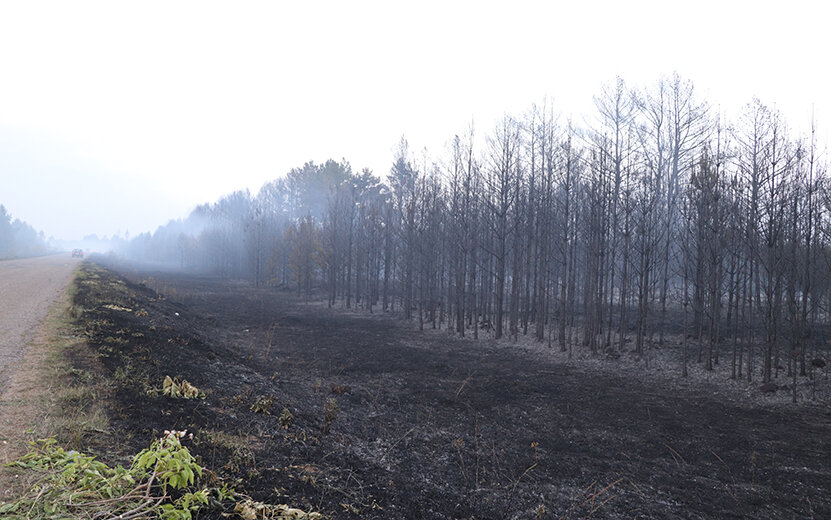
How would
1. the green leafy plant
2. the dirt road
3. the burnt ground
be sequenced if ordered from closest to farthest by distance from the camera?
the green leafy plant < the burnt ground < the dirt road

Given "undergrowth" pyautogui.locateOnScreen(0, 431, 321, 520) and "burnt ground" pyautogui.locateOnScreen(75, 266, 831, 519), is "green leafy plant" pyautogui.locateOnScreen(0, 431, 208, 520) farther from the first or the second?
"burnt ground" pyautogui.locateOnScreen(75, 266, 831, 519)

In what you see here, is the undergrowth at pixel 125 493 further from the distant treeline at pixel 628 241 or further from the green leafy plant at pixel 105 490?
the distant treeline at pixel 628 241

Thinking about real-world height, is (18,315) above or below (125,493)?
above

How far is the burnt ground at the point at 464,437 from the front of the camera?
4.68 meters

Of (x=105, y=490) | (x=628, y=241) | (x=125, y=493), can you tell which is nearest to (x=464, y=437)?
(x=125, y=493)

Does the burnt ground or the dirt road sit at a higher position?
the dirt road

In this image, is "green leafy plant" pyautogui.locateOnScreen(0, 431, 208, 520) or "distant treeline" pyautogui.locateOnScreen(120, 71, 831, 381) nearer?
"green leafy plant" pyautogui.locateOnScreen(0, 431, 208, 520)

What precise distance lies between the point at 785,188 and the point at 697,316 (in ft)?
22.1

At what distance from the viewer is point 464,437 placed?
22.9 feet

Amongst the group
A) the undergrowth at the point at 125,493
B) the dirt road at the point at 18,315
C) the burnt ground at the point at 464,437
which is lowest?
the burnt ground at the point at 464,437

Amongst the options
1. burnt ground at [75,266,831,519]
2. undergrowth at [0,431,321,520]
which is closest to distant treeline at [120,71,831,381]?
burnt ground at [75,266,831,519]

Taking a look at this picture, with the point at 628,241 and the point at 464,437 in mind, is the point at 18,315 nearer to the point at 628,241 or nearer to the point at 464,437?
the point at 464,437

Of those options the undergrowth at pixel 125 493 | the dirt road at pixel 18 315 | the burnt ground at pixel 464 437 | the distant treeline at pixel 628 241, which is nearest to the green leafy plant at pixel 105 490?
the undergrowth at pixel 125 493

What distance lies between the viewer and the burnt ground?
4.68m
